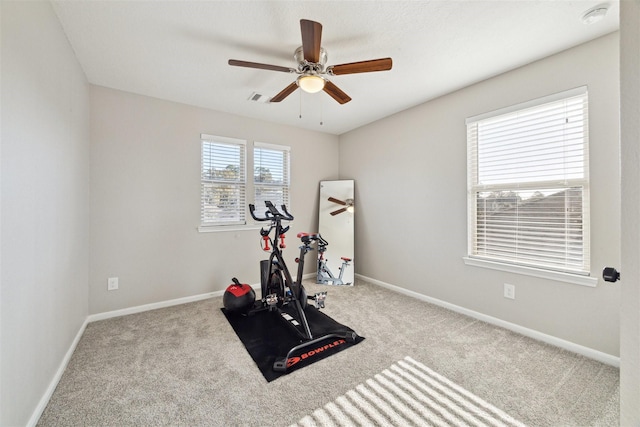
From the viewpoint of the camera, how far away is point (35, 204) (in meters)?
1.54

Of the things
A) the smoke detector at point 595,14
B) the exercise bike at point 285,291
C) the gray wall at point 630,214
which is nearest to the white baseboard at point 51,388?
the exercise bike at point 285,291

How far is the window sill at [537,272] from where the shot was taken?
2098 millimetres

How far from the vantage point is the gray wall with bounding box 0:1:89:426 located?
1.28m

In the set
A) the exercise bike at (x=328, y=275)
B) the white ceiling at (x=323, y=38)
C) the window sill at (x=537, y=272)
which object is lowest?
the exercise bike at (x=328, y=275)

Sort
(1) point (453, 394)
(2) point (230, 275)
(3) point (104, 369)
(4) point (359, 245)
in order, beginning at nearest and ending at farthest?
(1) point (453, 394), (3) point (104, 369), (2) point (230, 275), (4) point (359, 245)

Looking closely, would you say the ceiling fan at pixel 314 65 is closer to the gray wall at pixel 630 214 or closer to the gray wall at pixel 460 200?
the gray wall at pixel 630 214

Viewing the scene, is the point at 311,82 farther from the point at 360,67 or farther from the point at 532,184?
the point at 532,184

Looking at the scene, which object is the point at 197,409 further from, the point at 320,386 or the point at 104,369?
the point at 104,369

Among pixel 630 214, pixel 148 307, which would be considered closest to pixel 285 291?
pixel 148 307

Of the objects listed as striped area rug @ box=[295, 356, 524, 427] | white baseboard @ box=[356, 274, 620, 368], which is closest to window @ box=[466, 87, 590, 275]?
white baseboard @ box=[356, 274, 620, 368]

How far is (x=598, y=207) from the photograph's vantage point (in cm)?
205

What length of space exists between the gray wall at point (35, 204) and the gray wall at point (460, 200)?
11.4 ft

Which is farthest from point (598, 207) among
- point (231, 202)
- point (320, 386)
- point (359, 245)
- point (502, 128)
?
point (231, 202)

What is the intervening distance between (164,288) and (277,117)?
8.88 ft
